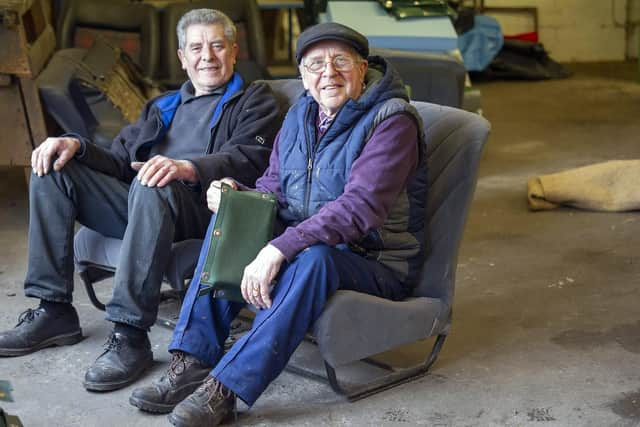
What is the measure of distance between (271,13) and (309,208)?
595 centimetres

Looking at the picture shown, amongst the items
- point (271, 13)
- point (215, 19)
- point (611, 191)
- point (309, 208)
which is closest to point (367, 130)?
point (309, 208)

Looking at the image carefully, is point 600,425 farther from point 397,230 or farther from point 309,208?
point 309,208

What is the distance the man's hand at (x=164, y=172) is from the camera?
3227mm

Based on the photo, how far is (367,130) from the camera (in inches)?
118

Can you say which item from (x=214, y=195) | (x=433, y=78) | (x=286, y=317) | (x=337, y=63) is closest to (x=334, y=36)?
(x=337, y=63)

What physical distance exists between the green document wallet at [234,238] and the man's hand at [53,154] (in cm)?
69

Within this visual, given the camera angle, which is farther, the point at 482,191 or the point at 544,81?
the point at 544,81

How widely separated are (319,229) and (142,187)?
0.67 meters

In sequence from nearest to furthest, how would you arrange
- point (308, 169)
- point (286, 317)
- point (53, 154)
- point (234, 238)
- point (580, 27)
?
point (286, 317) < point (234, 238) < point (308, 169) < point (53, 154) < point (580, 27)

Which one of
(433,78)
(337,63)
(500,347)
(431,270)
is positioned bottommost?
(500,347)

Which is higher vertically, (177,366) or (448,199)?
(448,199)

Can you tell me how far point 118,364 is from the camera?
3.24m

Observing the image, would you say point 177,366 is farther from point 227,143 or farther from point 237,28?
point 237,28

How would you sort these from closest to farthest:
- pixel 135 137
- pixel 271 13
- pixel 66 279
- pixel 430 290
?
pixel 430 290 < pixel 66 279 < pixel 135 137 < pixel 271 13
